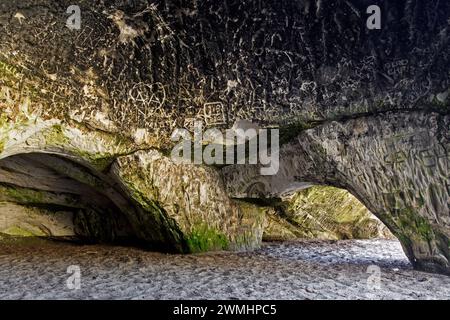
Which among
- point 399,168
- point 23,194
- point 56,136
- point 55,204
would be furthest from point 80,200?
point 399,168

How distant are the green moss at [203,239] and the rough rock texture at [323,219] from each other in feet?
5.46

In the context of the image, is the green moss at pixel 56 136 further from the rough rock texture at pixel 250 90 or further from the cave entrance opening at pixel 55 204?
the cave entrance opening at pixel 55 204

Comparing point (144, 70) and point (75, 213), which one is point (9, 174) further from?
point (144, 70)

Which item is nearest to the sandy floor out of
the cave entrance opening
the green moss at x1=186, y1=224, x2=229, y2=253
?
the green moss at x1=186, y1=224, x2=229, y2=253

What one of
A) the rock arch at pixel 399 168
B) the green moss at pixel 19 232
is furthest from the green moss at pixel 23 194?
the rock arch at pixel 399 168

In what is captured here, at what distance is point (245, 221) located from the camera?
5375mm

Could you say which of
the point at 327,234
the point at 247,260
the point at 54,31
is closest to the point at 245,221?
the point at 247,260

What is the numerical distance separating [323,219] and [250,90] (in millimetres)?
3240

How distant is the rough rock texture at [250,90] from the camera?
3.69 metres

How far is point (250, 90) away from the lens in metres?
4.35

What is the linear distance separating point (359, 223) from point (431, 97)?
370 cm

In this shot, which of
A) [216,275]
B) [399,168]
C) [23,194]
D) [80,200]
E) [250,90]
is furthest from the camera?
[80,200]

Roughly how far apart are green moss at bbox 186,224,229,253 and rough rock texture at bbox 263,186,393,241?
1.66 m

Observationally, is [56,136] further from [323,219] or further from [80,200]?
[323,219]
